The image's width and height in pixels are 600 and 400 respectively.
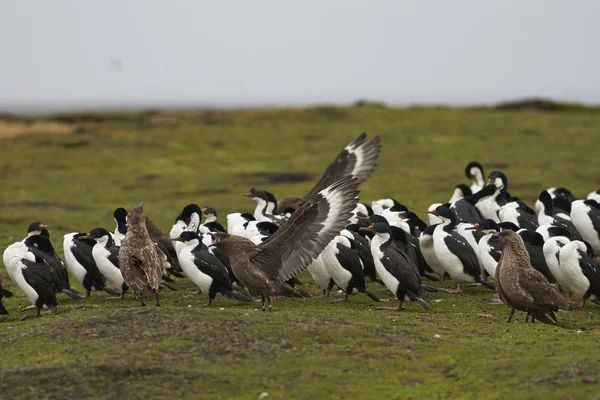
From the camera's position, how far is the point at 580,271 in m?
15.4

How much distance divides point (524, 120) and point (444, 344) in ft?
128

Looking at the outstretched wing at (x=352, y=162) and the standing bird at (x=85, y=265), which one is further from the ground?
the outstretched wing at (x=352, y=162)

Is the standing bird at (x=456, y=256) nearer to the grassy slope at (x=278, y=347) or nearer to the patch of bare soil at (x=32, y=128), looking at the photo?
the grassy slope at (x=278, y=347)

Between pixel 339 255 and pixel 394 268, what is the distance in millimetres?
1154

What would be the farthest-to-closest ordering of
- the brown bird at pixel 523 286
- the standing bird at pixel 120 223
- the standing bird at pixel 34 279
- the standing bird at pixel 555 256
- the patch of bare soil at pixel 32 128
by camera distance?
the patch of bare soil at pixel 32 128
the standing bird at pixel 120 223
the standing bird at pixel 555 256
the standing bird at pixel 34 279
the brown bird at pixel 523 286

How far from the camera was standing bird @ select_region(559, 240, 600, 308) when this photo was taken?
50.3 ft

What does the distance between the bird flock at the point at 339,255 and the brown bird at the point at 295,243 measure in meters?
0.02

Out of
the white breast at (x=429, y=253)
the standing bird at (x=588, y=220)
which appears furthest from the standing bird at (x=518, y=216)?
the white breast at (x=429, y=253)

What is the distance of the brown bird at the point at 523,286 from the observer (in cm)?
1318

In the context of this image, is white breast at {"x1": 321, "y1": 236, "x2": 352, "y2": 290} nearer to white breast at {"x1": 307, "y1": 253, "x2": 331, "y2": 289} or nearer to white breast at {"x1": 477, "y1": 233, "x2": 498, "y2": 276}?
white breast at {"x1": 307, "y1": 253, "x2": 331, "y2": 289}

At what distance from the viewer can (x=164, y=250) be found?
58.1 ft

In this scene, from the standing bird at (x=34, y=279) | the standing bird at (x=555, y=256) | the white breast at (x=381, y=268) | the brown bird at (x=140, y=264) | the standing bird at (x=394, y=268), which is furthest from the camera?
the standing bird at (x=555, y=256)

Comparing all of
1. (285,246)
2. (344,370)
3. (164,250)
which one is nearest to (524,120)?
(164,250)

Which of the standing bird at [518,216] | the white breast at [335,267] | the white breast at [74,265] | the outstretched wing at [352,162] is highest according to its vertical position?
the outstretched wing at [352,162]
